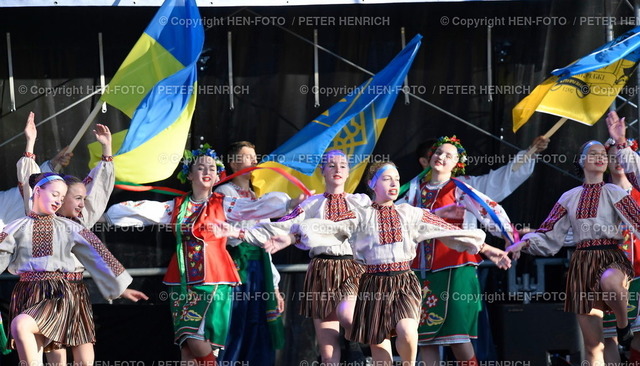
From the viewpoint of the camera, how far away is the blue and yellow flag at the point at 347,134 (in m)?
7.16

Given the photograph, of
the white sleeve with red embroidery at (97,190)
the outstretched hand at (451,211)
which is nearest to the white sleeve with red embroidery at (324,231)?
the outstretched hand at (451,211)

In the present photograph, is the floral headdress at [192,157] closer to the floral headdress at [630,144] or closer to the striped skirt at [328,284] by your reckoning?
the striped skirt at [328,284]

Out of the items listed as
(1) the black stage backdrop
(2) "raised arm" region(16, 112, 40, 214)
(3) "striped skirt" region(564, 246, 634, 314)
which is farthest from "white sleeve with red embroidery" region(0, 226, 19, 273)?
(3) "striped skirt" region(564, 246, 634, 314)

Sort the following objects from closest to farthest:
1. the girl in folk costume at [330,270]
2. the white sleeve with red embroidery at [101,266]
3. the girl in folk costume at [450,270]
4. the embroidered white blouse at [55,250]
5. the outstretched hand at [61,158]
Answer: the embroidered white blouse at [55,250] < the white sleeve with red embroidery at [101,266] < the girl in folk costume at [330,270] < the girl in folk costume at [450,270] < the outstretched hand at [61,158]

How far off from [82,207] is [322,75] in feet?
7.45

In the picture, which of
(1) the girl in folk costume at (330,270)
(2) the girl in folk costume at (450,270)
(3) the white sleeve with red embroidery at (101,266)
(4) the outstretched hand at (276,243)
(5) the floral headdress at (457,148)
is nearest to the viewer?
(4) the outstretched hand at (276,243)

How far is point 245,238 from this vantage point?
6.50 meters

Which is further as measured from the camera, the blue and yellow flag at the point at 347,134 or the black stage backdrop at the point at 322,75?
the black stage backdrop at the point at 322,75

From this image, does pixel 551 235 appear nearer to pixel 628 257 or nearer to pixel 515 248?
pixel 515 248

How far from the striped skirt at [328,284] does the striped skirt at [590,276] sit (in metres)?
1.36

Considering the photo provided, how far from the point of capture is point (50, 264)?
6.31 meters

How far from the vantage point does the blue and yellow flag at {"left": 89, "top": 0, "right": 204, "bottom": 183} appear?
6.97 m

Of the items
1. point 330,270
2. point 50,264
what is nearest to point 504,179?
point 330,270

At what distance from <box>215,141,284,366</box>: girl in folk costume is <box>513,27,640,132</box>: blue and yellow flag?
1.94 m
